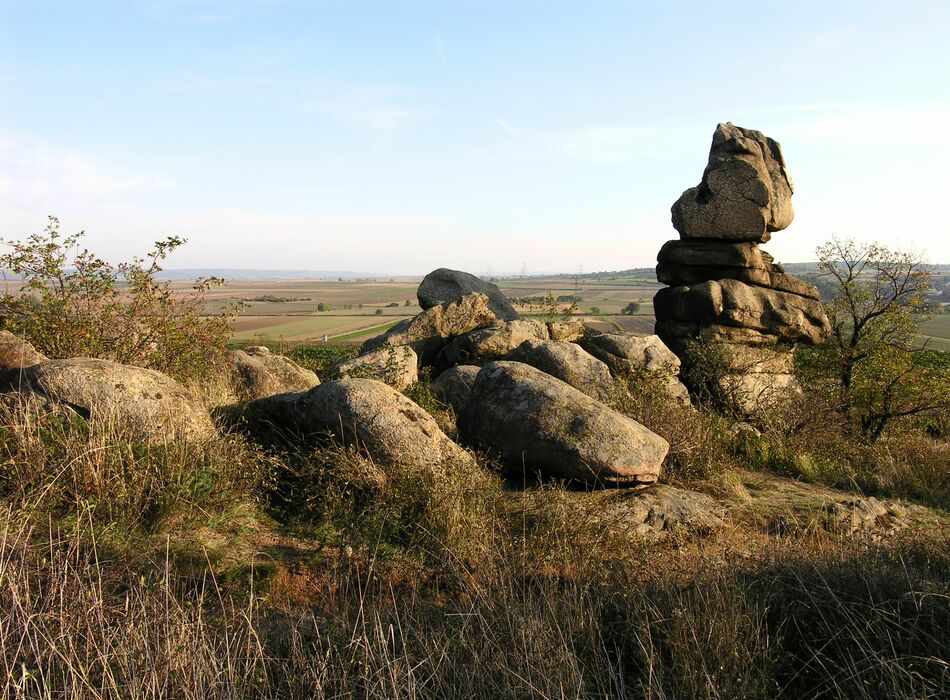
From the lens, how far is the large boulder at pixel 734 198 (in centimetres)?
1942

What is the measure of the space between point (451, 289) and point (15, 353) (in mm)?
13920

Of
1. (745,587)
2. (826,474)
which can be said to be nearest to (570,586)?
(745,587)

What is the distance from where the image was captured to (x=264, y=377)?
13.1 meters

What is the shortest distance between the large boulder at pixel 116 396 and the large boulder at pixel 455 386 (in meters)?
5.50

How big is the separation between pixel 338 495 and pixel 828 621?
5354 millimetres

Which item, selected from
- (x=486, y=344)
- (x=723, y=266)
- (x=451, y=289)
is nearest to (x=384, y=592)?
(x=486, y=344)

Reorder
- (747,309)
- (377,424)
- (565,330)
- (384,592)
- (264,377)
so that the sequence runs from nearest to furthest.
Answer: (384,592)
(377,424)
(264,377)
(565,330)
(747,309)

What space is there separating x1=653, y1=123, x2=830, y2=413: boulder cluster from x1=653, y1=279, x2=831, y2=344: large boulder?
0.10 feet

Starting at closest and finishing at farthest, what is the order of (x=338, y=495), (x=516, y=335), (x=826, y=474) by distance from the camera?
1. (x=338, y=495)
2. (x=826, y=474)
3. (x=516, y=335)

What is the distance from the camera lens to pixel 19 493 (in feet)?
20.6

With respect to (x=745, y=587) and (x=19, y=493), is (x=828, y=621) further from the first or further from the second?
(x=19, y=493)

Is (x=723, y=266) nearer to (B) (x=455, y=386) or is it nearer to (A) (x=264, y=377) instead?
(B) (x=455, y=386)

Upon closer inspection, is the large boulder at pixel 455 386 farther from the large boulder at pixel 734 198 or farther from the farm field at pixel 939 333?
the farm field at pixel 939 333

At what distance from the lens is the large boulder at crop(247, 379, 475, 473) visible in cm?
851
